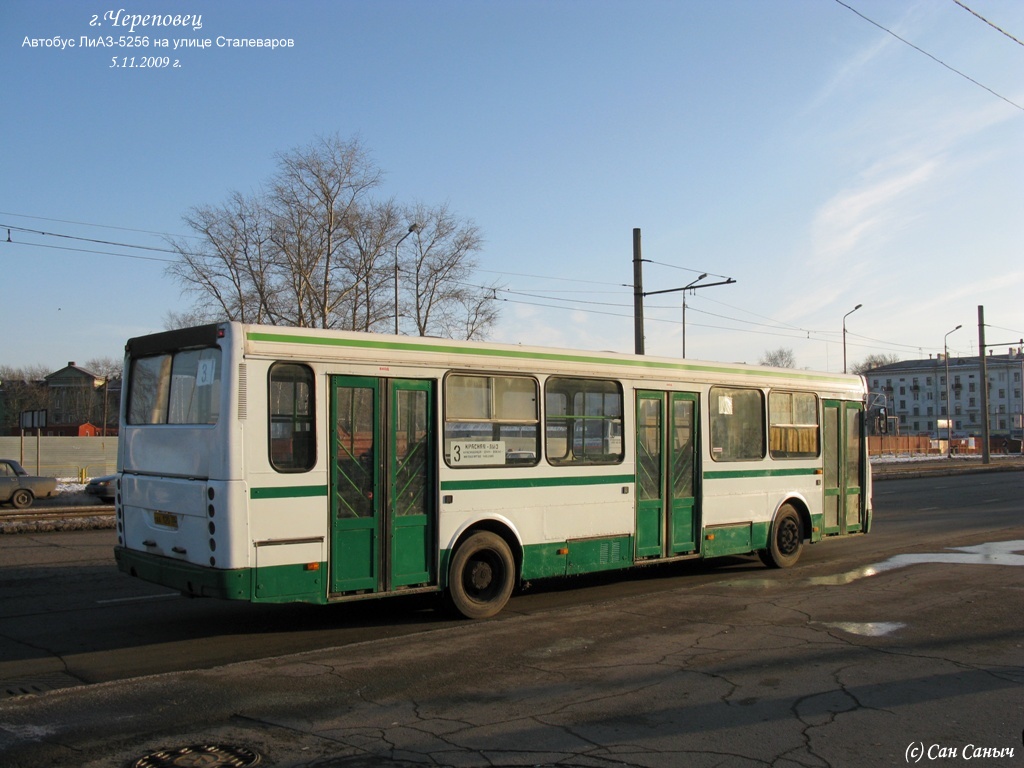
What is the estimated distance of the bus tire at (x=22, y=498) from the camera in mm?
25281

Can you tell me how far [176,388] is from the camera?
8.45 metres

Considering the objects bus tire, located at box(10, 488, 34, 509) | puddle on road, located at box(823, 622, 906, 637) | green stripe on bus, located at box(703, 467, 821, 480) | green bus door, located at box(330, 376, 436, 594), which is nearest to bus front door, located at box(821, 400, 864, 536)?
green stripe on bus, located at box(703, 467, 821, 480)

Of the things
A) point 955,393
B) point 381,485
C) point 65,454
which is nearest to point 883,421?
point 381,485

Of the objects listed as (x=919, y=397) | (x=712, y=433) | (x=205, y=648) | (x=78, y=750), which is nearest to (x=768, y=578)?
(x=712, y=433)

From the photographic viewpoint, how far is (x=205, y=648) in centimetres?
813

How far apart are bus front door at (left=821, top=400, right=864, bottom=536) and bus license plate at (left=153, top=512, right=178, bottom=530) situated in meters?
9.50

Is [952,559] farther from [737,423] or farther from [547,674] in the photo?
[547,674]

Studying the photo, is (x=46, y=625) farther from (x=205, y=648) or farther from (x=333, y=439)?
(x=333, y=439)

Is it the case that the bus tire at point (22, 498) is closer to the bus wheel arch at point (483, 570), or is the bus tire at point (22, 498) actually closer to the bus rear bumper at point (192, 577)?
the bus rear bumper at point (192, 577)

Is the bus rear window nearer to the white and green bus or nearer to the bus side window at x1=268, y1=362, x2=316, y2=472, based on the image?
the white and green bus

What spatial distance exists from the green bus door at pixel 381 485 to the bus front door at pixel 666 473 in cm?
314

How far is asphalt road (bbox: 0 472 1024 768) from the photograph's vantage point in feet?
17.7

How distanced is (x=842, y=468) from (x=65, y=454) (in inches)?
1581

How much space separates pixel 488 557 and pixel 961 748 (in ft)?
16.7
